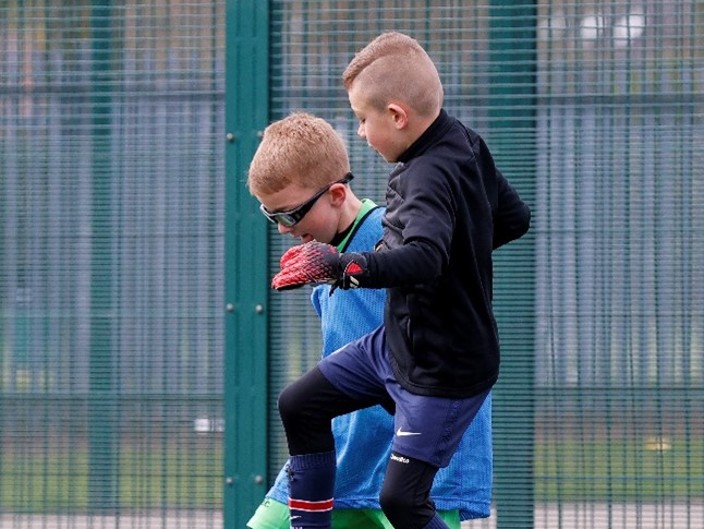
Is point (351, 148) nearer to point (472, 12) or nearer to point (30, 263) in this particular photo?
point (472, 12)

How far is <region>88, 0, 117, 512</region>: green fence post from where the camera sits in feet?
17.7

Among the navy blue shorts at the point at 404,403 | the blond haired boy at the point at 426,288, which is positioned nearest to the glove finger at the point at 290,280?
the blond haired boy at the point at 426,288

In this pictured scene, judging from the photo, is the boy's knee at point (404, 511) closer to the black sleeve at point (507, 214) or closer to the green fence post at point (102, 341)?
the black sleeve at point (507, 214)

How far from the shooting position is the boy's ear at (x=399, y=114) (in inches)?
140

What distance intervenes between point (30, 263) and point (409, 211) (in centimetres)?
249

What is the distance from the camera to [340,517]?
4.20 m

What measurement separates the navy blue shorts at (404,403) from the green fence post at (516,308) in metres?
1.52

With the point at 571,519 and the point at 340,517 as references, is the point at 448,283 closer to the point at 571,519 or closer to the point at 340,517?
the point at 340,517

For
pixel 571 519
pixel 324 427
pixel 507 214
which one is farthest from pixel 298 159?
pixel 571 519

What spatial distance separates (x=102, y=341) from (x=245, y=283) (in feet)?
1.93

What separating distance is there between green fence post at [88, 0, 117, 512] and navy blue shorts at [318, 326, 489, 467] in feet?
6.07

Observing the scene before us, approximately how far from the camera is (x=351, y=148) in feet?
17.4

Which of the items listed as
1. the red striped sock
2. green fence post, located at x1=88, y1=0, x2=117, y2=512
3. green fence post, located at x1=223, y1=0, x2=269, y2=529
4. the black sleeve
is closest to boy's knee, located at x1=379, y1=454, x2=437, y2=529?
the red striped sock

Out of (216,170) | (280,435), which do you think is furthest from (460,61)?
(280,435)
